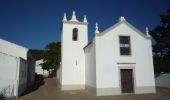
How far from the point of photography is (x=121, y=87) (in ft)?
53.2

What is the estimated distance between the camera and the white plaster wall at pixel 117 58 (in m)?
15.9

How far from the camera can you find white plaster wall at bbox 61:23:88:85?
2025 cm

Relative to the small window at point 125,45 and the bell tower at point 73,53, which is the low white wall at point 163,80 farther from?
the bell tower at point 73,53

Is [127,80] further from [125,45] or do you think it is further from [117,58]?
[125,45]

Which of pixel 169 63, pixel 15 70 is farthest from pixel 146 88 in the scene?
pixel 15 70

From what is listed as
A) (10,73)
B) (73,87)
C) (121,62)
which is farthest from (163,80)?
(10,73)

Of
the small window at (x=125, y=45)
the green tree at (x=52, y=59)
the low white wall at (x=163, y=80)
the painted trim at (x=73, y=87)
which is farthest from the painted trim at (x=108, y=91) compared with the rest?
the green tree at (x=52, y=59)

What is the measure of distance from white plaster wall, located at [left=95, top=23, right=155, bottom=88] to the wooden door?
1.70 feet

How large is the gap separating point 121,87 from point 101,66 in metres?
2.78

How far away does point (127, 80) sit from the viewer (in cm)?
1666

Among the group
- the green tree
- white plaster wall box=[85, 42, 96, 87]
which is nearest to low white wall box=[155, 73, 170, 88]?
white plaster wall box=[85, 42, 96, 87]

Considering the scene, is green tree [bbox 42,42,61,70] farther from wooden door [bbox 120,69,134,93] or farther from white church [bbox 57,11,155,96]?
wooden door [bbox 120,69,134,93]

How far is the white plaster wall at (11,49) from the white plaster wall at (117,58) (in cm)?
914

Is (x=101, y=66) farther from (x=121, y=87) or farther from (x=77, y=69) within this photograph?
(x=77, y=69)
